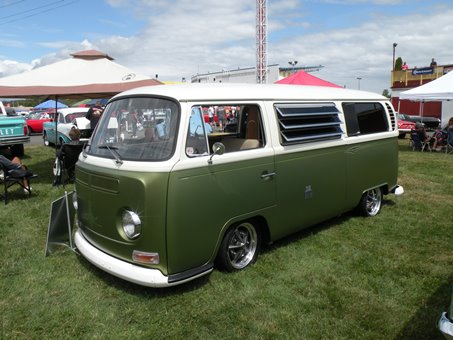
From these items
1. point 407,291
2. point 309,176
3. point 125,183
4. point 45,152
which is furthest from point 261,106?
point 45,152

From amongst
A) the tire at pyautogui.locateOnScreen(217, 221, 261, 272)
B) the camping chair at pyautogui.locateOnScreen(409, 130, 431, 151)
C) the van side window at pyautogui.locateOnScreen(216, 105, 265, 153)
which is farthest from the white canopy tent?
the tire at pyautogui.locateOnScreen(217, 221, 261, 272)

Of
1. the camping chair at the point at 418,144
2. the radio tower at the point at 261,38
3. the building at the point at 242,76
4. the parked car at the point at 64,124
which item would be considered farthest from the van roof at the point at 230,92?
the radio tower at the point at 261,38

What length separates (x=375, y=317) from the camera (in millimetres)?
3404

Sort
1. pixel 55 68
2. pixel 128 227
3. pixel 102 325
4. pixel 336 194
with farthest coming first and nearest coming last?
pixel 55 68 → pixel 336 194 → pixel 128 227 → pixel 102 325

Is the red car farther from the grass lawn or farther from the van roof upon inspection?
the van roof

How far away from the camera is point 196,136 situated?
364cm

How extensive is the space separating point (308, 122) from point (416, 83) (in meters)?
32.7

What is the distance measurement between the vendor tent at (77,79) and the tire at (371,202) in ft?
18.9

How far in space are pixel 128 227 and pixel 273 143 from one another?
1787 millimetres

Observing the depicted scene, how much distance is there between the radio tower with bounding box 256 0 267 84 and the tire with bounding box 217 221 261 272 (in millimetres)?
37781

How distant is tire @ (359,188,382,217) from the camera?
236 inches

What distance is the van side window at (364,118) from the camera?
5.42m

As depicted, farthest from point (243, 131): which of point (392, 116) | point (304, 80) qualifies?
point (304, 80)

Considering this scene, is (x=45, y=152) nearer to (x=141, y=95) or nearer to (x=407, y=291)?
(x=141, y=95)
